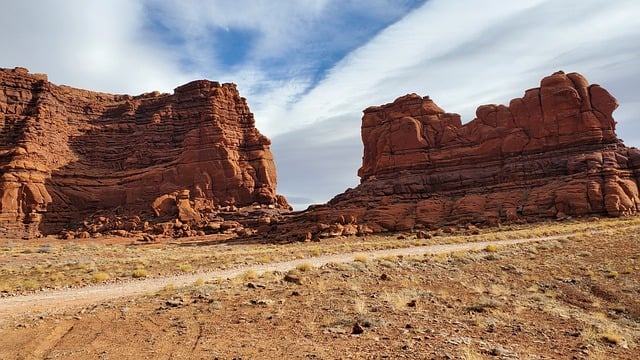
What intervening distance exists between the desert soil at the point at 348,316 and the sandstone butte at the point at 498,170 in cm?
2720

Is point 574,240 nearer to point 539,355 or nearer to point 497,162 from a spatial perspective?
point 539,355

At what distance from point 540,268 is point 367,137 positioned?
2032 inches

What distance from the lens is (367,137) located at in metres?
68.5

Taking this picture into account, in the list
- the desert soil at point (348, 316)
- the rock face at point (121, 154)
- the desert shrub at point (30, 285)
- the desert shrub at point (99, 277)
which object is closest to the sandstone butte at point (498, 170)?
the rock face at point (121, 154)

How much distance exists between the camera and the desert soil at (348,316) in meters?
8.20

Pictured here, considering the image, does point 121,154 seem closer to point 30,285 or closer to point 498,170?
point 30,285

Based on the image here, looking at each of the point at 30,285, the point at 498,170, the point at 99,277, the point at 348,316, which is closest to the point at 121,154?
the point at 99,277

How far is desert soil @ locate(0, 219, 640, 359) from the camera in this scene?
820 centimetres

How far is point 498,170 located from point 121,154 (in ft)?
199

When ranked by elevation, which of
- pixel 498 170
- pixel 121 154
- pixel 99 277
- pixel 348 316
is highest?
pixel 121 154

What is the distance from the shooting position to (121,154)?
70.8 m

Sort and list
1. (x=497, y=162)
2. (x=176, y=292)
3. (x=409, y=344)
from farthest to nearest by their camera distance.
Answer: (x=497, y=162) < (x=176, y=292) < (x=409, y=344)

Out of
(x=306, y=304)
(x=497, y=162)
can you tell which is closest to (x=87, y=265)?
(x=306, y=304)

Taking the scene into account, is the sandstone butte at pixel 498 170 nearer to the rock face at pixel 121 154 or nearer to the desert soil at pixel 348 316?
the rock face at pixel 121 154
